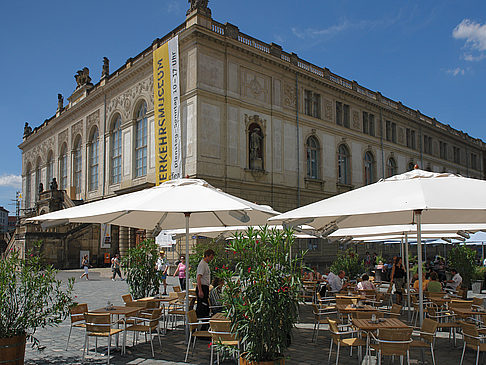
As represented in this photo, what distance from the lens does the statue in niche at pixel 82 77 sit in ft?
140

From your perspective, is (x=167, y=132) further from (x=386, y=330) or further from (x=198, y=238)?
(x=386, y=330)

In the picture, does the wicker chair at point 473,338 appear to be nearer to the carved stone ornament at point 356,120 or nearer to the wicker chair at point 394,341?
the wicker chair at point 394,341

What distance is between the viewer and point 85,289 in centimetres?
1920

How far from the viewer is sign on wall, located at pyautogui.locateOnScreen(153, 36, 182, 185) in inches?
1038

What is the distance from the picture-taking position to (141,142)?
101 feet

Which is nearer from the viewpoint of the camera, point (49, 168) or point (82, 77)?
point (82, 77)

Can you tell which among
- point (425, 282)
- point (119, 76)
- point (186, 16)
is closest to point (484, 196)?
point (425, 282)

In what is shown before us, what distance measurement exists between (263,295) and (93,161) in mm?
34379

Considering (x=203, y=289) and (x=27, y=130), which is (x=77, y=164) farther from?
(x=203, y=289)

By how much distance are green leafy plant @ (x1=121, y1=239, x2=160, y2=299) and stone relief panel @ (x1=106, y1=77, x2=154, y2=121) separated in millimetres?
19657

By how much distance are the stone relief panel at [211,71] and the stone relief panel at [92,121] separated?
44.0 ft

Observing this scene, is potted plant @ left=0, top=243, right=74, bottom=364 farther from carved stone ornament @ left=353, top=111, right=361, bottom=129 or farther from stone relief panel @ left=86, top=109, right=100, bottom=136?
carved stone ornament @ left=353, top=111, right=361, bottom=129

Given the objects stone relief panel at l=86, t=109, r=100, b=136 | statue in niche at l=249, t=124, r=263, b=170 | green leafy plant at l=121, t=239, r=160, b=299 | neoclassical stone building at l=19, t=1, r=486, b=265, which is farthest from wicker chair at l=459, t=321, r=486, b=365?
stone relief panel at l=86, t=109, r=100, b=136

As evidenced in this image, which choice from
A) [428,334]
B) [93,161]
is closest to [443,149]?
[93,161]
